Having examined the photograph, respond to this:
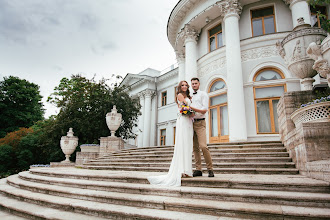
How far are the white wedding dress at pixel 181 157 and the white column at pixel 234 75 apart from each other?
308 inches

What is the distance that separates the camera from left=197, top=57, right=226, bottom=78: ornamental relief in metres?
13.8

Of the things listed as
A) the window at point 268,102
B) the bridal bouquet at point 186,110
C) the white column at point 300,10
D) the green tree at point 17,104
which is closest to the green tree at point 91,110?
the window at point 268,102

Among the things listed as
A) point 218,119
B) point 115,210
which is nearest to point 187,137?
point 115,210

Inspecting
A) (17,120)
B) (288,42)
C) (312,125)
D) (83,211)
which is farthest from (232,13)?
(17,120)

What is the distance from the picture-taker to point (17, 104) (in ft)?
109

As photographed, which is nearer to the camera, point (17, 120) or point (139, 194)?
point (139, 194)

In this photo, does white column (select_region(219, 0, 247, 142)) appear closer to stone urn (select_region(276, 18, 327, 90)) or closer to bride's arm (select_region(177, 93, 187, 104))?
stone urn (select_region(276, 18, 327, 90))

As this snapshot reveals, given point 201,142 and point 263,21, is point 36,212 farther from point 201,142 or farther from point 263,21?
point 263,21

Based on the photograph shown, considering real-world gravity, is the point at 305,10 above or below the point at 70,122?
above

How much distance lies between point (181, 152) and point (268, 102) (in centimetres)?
949

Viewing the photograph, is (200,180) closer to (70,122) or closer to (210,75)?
(210,75)

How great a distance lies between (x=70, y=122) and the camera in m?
14.0

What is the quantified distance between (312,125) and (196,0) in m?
13.9

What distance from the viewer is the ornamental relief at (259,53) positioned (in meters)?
12.3
